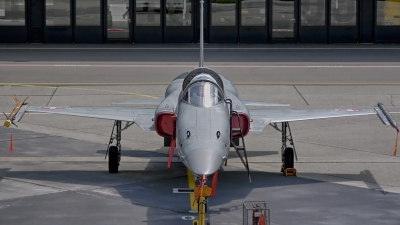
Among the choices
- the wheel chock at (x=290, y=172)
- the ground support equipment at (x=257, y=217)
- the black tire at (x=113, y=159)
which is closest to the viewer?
the ground support equipment at (x=257, y=217)

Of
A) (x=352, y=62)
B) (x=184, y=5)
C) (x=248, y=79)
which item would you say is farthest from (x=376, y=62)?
(x=184, y=5)

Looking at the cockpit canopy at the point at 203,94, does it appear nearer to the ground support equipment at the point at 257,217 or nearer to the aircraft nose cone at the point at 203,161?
the aircraft nose cone at the point at 203,161

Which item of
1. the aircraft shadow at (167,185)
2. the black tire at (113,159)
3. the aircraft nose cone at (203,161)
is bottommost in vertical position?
the aircraft shadow at (167,185)

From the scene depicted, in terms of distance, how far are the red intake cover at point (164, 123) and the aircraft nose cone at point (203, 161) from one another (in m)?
2.22

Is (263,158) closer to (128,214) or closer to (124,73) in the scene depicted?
(128,214)

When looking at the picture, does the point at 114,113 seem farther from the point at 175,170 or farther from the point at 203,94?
the point at 203,94

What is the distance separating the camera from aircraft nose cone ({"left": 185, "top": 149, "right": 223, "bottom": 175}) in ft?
45.7

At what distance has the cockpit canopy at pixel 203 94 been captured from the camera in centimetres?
1587

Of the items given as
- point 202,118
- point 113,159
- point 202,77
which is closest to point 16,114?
point 113,159

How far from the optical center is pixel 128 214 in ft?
48.7

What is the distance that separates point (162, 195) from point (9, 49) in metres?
27.2

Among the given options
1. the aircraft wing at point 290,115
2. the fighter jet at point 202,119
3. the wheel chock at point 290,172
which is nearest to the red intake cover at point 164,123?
the fighter jet at point 202,119

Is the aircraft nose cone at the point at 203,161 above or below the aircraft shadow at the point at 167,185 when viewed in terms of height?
above

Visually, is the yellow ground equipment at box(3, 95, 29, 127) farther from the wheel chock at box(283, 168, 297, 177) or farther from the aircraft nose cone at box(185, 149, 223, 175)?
the wheel chock at box(283, 168, 297, 177)
